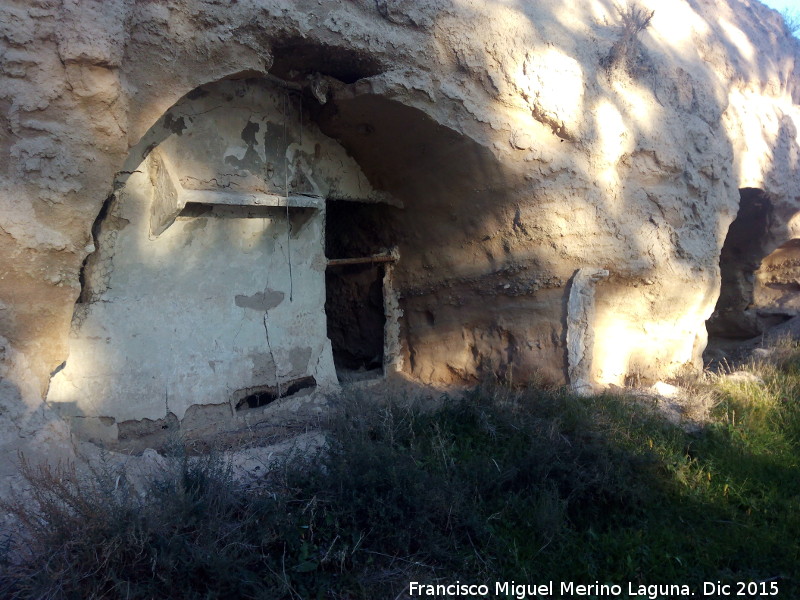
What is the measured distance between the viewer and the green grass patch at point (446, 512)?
8.68 ft

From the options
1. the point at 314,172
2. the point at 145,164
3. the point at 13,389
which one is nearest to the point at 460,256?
the point at 314,172

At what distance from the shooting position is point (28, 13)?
3.33 meters

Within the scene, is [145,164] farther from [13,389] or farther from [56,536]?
[56,536]

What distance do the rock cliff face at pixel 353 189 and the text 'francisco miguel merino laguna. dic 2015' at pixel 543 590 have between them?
242 cm

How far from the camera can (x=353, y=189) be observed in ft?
19.7

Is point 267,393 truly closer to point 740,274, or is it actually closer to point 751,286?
point 740,274

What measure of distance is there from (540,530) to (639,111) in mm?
4201

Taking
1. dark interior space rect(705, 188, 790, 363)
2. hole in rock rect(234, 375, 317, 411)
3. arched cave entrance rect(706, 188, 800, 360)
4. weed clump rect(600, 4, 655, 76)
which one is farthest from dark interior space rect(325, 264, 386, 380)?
arched cave entrance rect(706, 188, 800, 360)

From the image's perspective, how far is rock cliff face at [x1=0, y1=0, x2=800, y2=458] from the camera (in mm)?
3553

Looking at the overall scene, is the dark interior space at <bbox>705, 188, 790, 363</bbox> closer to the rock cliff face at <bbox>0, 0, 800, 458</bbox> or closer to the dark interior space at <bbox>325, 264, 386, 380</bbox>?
the rock cliff face at <bbox>0, 0, 800, 458</bbox>

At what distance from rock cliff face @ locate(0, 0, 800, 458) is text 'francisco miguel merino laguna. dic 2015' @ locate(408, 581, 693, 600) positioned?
95.2 inches

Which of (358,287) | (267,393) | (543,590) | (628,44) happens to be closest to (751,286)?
(628,44)

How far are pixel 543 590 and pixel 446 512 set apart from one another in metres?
0.61

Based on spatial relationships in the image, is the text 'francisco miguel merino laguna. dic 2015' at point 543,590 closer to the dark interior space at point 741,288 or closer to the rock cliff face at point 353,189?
the rock cliff face at point 353,189
